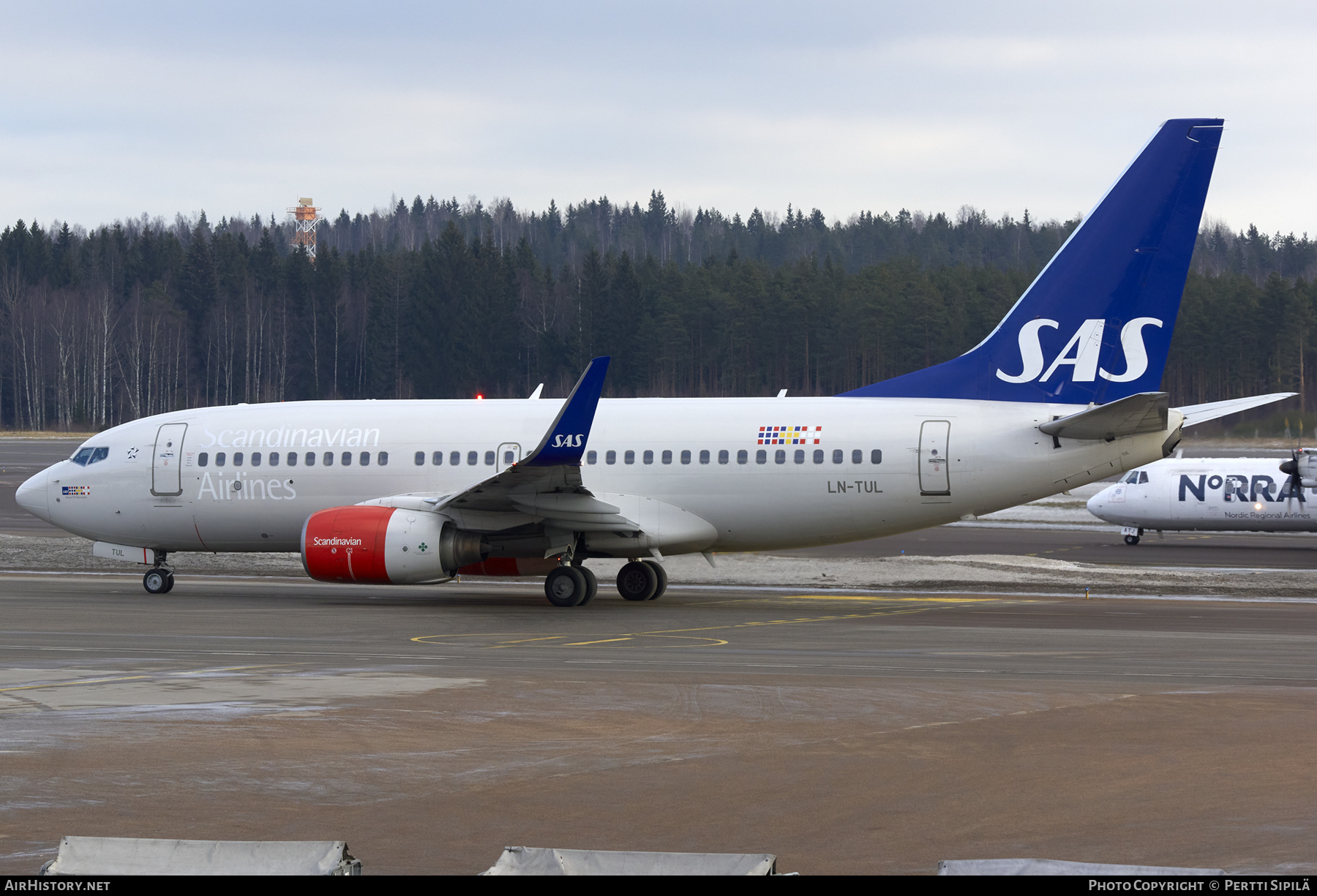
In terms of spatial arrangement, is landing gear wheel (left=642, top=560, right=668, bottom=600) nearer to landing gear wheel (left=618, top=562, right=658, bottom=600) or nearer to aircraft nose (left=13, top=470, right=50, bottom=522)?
landing gear wheel (left=618, top=562, right=658, bottom=600)

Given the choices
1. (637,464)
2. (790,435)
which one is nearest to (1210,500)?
(790,435)

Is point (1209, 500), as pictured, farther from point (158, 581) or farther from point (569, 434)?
point (158, 581)

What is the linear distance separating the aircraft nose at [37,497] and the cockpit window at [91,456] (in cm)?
66

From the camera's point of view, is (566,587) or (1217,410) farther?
(566,587)

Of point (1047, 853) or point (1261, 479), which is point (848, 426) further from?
point (1261, 479)

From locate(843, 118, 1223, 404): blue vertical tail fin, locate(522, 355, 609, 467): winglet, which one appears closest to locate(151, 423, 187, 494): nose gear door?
locate(522, 355, 609, 467): winglet

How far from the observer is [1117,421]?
2231cm

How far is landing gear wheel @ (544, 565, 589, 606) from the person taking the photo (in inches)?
963

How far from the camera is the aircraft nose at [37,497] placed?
28.2 meters

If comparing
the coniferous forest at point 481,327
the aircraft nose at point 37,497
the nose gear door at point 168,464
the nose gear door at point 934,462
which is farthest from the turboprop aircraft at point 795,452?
the coniferous forest at point 481,327

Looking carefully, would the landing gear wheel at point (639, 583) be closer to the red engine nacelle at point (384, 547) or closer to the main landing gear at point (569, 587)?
the main landing gear at point (569, 587)

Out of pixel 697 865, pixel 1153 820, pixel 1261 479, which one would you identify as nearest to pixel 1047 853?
pixel 1153 820

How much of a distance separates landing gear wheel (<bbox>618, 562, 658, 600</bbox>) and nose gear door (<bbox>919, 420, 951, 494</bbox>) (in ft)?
18.0

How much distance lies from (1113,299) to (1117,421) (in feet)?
8.47
